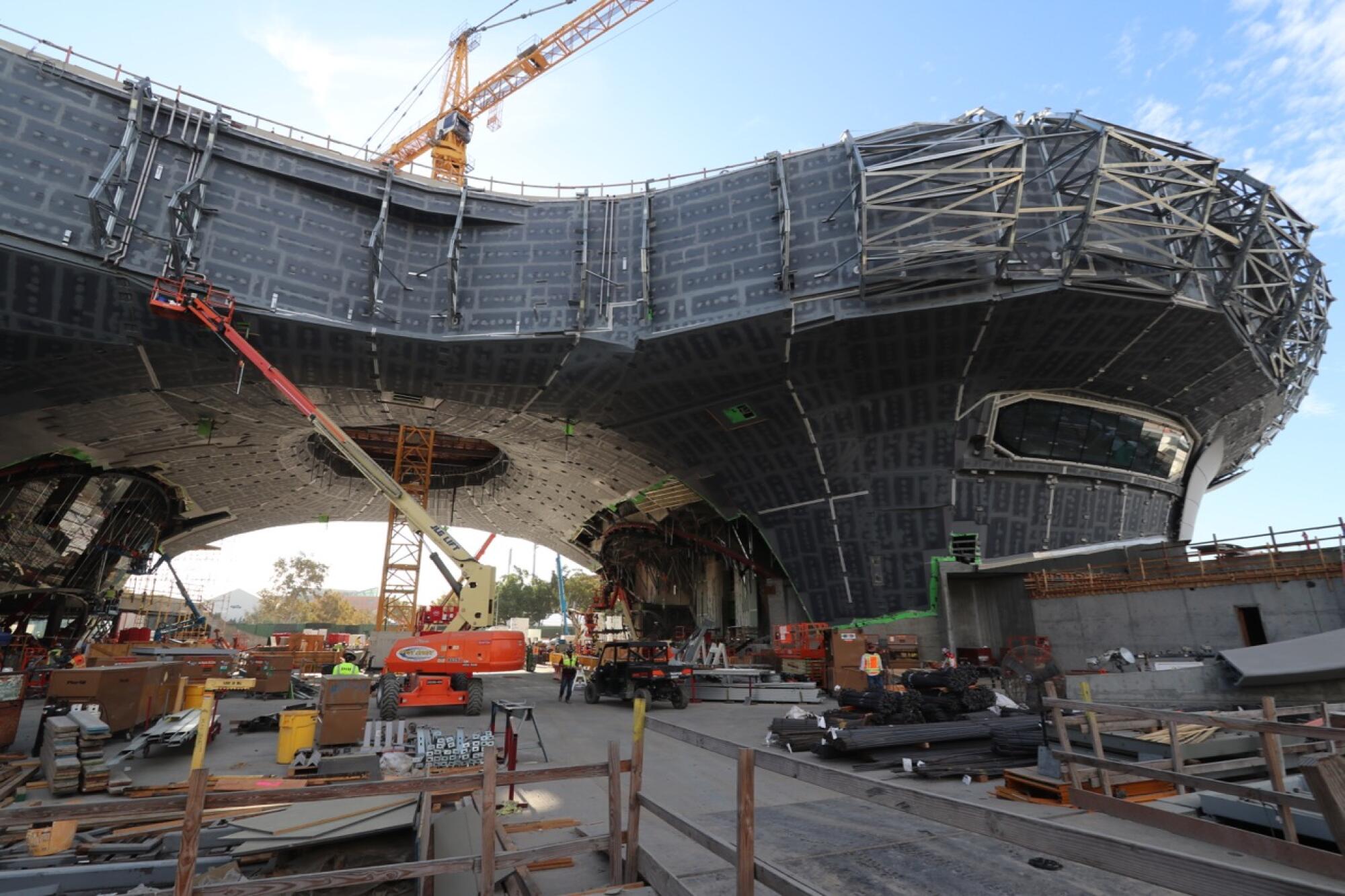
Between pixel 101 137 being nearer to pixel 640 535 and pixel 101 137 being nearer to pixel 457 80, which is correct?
pixel 640 535

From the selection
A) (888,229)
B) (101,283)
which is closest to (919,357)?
(888,229)

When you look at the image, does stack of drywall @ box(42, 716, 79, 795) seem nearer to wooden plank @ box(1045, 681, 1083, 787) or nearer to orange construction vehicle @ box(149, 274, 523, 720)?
orange construction vehicle @ box(149, 274, 523, 720)

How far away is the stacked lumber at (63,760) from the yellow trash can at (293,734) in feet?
9.35

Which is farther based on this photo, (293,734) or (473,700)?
(473,700)

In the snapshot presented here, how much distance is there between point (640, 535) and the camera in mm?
44500

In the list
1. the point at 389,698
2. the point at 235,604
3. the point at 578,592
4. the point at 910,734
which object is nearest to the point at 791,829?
the point at 910,734

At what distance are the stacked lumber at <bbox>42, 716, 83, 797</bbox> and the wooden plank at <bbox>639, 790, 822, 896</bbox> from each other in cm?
894

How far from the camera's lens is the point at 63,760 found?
938 centimetres

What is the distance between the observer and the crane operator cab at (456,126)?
46.8m

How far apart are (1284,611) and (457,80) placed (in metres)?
58.6

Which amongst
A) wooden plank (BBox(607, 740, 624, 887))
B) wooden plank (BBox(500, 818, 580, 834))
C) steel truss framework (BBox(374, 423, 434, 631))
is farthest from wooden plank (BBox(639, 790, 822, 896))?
steel truss framework (BBox(374, 423, 434, 631))

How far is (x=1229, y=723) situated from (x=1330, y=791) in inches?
52.1

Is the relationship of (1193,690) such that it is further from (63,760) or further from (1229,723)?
(63,760)

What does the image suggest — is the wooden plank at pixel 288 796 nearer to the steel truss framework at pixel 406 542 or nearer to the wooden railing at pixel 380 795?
the wooden railing at pixel 380 795
